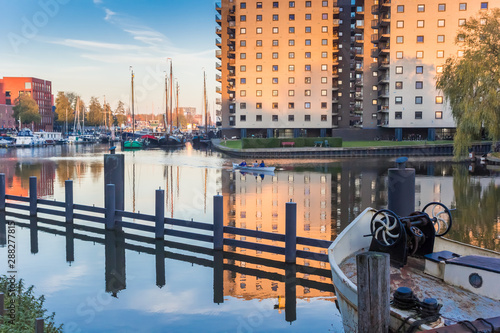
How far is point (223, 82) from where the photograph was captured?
11362cm

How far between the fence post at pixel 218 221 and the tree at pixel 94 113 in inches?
7215

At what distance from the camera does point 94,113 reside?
189250 millimetres

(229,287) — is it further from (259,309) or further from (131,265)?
(131,265)

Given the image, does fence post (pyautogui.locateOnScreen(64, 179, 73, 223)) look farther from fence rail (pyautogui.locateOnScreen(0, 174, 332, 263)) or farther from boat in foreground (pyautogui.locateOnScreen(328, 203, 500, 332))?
boat in foreground (pyautogui.locateOnScreen(328, 203, 500, 332))

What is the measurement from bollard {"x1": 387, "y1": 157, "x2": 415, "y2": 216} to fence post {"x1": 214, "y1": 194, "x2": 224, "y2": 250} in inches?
199

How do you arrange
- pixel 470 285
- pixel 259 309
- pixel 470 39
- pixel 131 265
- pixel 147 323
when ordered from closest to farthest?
pixel 470 285 → pixel 147 323 → pixel 259 309 → pixel 131 265 → pixel 470 39

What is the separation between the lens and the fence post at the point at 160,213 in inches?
647

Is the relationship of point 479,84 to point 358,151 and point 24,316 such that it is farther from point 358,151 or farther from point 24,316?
point 24,316

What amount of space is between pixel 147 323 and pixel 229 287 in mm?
2885

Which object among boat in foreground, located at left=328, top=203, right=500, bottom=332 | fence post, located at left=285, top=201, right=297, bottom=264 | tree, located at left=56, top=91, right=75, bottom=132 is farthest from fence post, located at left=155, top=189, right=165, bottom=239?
tree, located at left=56, top=91, right=75, bottom=132

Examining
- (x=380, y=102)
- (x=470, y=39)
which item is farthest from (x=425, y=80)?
(x=470, y=39)

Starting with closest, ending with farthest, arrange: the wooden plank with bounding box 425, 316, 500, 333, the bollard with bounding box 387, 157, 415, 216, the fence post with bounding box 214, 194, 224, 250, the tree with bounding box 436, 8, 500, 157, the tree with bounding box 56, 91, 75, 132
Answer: the wooden plank with bounding box 425, 316, 500, 333 < the bollard with bounding box 387, 157, 415, 216 < the fence post with bounding box 214, 194, 224, 250 < the tree with bounding box 436, 8, 500, 157 < the tree with bounding box 56, 91, 75, 132

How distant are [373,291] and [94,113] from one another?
194224mm

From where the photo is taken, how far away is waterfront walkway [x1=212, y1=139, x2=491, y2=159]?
72.6 meters
